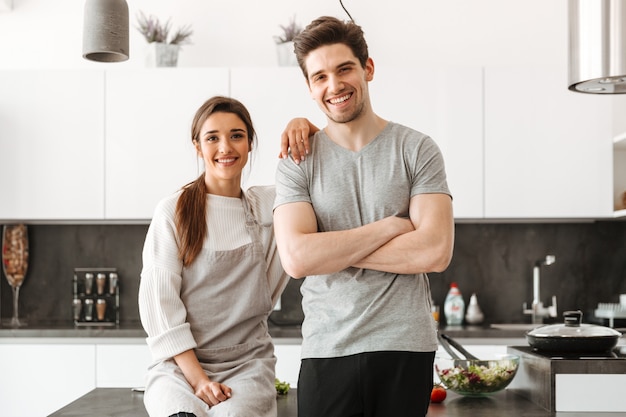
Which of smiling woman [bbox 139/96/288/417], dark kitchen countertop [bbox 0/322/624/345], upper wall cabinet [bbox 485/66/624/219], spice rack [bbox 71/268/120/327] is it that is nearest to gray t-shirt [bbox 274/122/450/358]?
smiling woman [bbox 139/96/288/417]

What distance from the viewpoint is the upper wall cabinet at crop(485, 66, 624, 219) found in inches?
165

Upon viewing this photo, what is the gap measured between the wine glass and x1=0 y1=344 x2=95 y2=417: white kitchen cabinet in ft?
1.87

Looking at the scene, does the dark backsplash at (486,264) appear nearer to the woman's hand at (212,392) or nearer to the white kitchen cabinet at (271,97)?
the white kitchen cabinet at (271,97)

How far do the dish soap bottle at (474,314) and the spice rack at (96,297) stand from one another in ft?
6.35

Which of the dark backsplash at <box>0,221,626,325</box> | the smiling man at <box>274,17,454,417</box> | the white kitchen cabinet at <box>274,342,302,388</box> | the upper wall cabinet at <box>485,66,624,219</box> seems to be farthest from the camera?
the dark backsplash at <box>0,221,626,325</box>

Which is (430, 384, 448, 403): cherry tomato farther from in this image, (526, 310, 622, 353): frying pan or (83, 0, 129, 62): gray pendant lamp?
(83, 0, 129, 62): gray pendant lamp

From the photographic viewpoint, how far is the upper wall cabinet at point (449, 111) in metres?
4.19

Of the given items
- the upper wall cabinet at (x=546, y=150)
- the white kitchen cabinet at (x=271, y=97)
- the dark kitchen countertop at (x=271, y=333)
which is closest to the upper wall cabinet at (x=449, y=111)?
the upper wall cabinet at (x=546, y=150)

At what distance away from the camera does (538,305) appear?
447 centimetres

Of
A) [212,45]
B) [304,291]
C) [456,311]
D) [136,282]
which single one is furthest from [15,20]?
[304,291]

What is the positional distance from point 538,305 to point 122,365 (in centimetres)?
229

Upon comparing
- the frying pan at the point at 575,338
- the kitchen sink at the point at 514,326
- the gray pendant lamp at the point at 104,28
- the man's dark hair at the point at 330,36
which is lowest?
the kitchen sink at the point at 514,326

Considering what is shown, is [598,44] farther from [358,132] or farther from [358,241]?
[358,241]

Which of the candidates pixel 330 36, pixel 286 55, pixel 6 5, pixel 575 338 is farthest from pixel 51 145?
pixel 575 338
